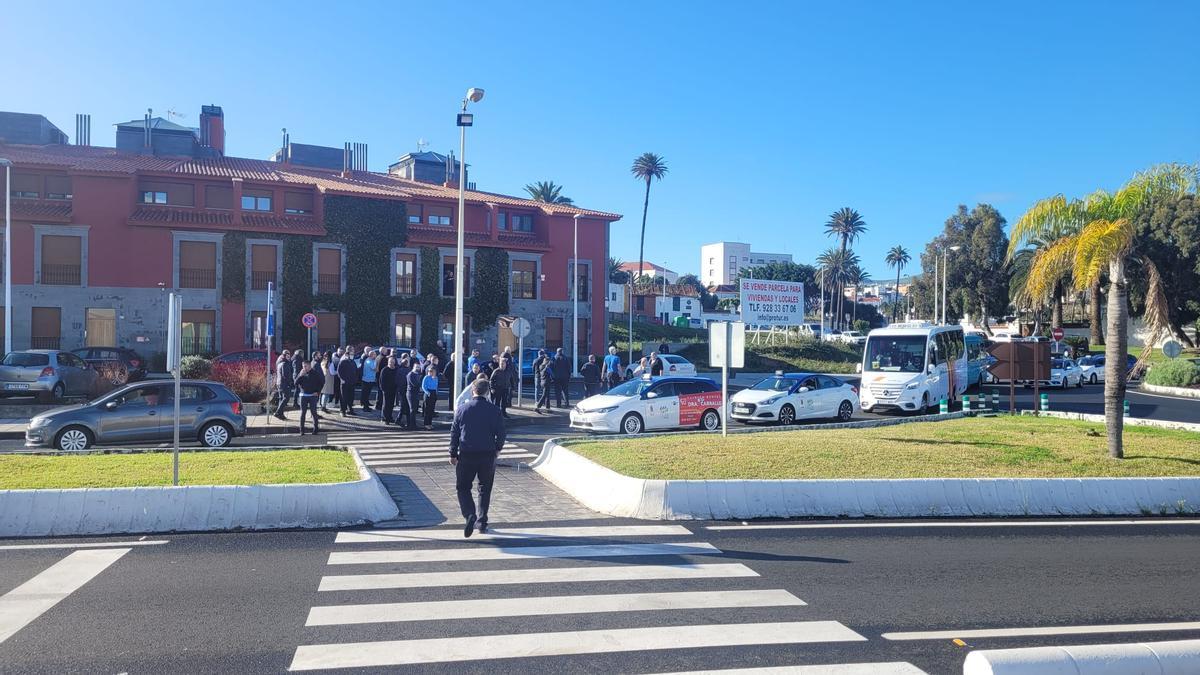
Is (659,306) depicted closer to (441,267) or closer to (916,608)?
(441,267)

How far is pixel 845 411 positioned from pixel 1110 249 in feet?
36.3

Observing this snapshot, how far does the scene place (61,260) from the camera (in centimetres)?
3750

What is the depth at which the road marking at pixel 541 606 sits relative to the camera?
646cm

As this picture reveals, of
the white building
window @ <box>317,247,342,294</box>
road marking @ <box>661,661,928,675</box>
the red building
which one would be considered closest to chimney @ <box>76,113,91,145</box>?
the red building

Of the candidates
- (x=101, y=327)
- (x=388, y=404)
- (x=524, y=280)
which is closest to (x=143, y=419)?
(x=388, y=404)

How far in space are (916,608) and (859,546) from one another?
7.37 feet

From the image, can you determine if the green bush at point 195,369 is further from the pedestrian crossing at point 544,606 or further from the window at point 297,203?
A: the pedestrian crossing at point 544,606

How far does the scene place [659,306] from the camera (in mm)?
97688

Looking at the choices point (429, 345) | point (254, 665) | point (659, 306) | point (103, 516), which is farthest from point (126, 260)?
point (659, 306)

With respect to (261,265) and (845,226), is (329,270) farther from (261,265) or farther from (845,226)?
(845,226)

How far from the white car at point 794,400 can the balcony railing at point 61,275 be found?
30057mm

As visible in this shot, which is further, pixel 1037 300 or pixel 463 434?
pixel 1037 300

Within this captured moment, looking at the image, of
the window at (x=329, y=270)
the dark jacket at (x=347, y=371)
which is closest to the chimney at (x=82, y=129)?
the window at (x=329, y=270)

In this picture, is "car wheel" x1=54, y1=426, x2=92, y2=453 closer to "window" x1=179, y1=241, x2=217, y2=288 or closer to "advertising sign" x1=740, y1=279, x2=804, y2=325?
"window" x1=179, y1=241, x2=217, y2=288
